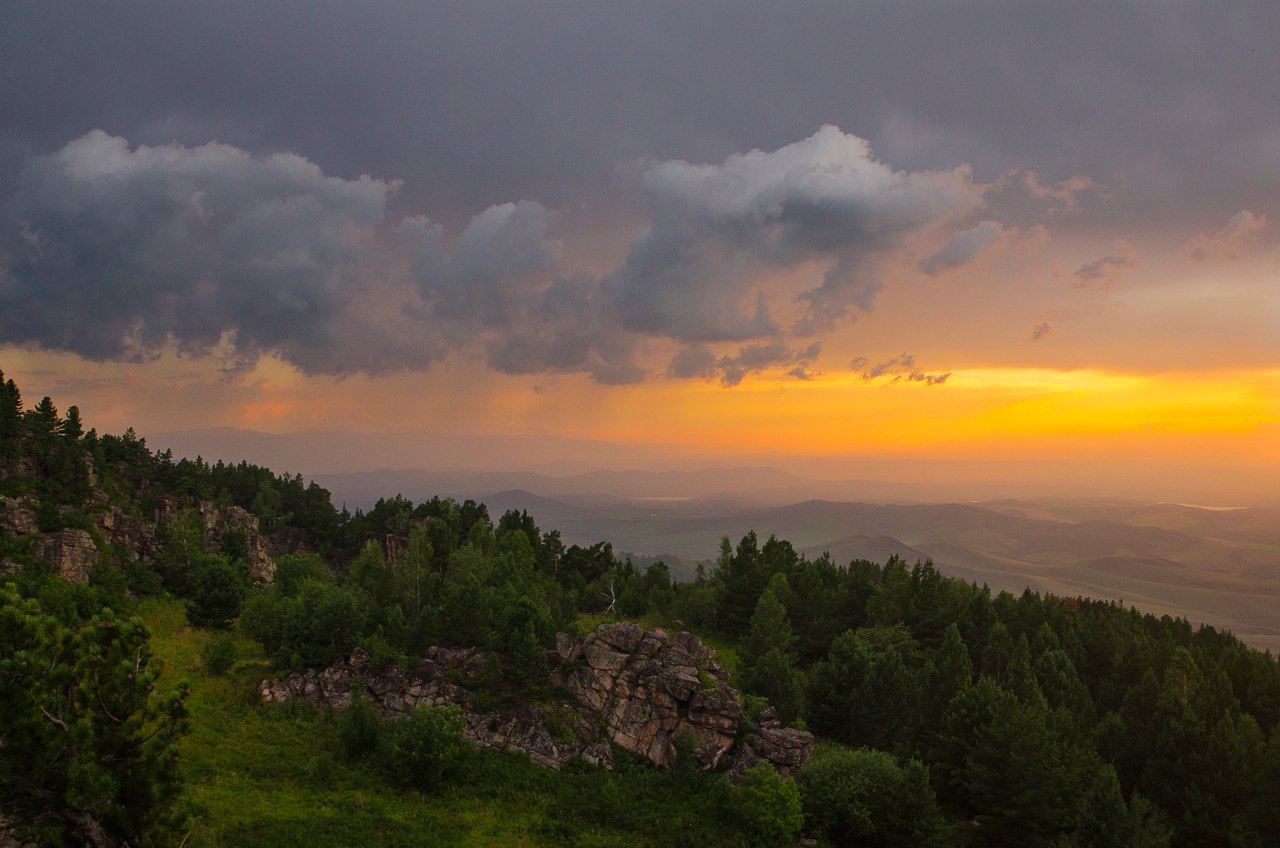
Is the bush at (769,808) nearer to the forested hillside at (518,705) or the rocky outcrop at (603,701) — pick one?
the forested hillside at (518,705)

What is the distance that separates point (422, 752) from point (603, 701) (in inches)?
586

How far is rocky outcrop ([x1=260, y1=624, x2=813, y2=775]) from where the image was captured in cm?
4816

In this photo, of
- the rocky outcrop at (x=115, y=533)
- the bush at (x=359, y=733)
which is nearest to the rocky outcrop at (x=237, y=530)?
the rocky outcrop at (x=115, y=533)

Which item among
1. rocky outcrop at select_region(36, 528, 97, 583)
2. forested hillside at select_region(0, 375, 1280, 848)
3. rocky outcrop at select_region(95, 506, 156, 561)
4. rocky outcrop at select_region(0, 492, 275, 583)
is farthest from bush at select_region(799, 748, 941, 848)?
rocky outcrop at select_region(95, 506, 156, 561)

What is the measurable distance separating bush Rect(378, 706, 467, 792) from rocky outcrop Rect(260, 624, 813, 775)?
15.9 feet

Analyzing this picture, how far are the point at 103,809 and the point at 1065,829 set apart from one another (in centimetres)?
5369

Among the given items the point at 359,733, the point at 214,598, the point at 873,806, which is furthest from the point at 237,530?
the point at 873,806

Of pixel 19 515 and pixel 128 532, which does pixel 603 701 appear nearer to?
pixel 19 515

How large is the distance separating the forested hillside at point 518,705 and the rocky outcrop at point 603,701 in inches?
40.4

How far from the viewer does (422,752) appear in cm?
4128

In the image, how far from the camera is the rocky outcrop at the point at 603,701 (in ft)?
158

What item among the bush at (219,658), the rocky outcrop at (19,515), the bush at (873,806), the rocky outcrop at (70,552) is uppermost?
the rocky outcrop at (19,515)

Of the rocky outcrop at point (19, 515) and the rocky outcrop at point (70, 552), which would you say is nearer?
the rocky outcrop at point (19, 515)

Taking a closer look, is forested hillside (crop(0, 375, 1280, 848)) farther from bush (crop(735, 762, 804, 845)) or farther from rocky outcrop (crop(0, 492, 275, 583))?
rocky outcrop (crop(0, 492, 275, 583))
